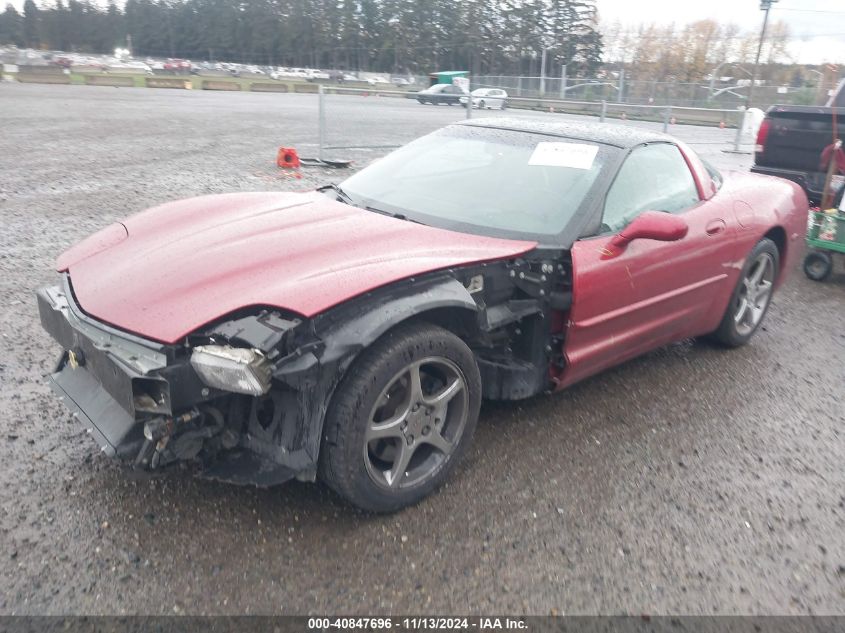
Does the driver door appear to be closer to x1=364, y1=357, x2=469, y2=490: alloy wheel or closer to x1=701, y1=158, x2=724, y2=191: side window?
x1=701, y1=158, x2=724, y2=191: side window

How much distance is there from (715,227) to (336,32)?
89111mm

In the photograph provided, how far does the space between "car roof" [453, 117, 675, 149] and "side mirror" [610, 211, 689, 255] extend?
670 millimetres

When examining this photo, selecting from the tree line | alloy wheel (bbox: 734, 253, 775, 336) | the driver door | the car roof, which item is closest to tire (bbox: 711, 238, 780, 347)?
alloy wheel (bbox: 734, 253, 775, 336)

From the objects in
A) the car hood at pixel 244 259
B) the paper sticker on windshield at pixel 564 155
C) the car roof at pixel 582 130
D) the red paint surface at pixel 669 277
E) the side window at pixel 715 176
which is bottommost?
the red paint surface at pixel 669 277

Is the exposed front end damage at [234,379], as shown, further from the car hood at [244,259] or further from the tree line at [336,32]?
the tree line at [336,32]

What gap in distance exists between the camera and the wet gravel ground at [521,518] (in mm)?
2309

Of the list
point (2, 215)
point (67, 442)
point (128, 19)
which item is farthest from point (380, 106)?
point (128, 19)

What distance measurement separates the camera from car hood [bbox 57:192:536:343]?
2.42 metres

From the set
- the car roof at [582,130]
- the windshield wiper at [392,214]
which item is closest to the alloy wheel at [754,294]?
the car roof at [582,130]

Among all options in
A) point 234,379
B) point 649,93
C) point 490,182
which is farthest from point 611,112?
point 234,379

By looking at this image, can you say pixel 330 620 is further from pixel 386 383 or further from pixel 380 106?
pixel 380 106

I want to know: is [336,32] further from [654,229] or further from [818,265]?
[654,229]

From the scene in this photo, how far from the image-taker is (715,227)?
4.00 m

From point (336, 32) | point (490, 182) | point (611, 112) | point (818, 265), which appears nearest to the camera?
point (490, 182)
